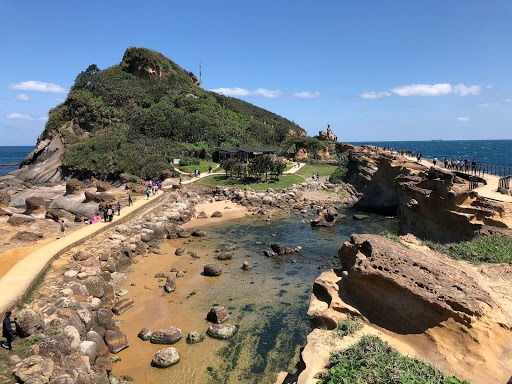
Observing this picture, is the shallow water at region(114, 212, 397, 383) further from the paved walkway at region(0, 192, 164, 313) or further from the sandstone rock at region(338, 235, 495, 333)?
the sandstone rock at region(338, 235, 495, 333)

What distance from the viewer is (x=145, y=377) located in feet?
47.1

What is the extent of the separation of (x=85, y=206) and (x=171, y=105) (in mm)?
59110

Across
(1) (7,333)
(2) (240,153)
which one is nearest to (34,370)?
(1) (7,333)

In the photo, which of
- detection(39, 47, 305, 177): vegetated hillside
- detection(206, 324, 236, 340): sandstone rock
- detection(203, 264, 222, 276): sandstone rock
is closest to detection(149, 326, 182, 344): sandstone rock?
detection(206, 324, 236, 340): sandstone rock

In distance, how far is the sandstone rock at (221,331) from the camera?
1706 centimetres

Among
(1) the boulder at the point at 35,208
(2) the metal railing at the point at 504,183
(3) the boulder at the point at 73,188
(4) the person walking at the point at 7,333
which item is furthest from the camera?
(3) the boulder at the point at 73,188

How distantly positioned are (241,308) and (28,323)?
10.1m

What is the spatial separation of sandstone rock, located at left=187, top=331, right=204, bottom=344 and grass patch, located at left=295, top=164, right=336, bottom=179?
4807 centimetres

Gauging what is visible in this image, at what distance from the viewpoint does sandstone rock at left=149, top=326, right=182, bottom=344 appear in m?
16.5

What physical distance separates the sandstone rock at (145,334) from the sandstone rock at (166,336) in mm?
184

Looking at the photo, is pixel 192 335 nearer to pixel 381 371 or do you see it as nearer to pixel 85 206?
pixel 381 371

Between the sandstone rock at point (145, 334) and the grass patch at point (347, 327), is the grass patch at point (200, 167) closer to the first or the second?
the sandstone rock at point (145, 334)

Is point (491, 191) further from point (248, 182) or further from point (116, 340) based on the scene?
point (248, 182)

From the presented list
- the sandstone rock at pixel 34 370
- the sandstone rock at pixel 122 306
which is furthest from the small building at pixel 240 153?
the sandstone rock at pixel 34 370
